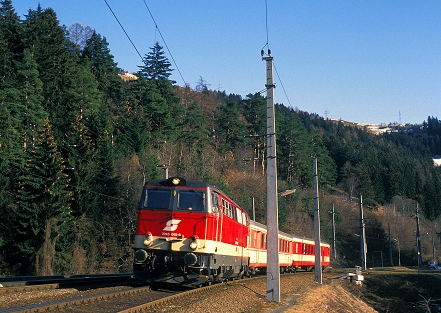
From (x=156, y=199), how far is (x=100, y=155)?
3379cm

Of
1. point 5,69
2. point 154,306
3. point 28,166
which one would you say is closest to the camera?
point 154,306

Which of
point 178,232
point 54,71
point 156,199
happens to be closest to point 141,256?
point 178,232

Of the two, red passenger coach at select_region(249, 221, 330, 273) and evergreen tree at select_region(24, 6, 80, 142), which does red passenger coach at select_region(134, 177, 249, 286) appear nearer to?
red passenger coach at select_region(249, 221, 330, 273)

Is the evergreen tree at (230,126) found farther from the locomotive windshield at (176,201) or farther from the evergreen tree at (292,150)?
the locomotive windshield at (176,201)

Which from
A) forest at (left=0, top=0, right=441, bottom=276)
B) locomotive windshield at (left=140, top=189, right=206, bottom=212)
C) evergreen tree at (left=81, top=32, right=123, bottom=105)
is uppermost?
evergreen tree at (left=81, top=32, right=123, bottom=105)

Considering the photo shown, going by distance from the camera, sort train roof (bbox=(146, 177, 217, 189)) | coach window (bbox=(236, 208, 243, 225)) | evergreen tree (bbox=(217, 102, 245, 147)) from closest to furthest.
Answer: train roof (bbox=(146, 177, 217, 189)), coach window (bbox=(236, 208, 243, 225)), evergreen tree (bbox=(217, 102, 245, 147))

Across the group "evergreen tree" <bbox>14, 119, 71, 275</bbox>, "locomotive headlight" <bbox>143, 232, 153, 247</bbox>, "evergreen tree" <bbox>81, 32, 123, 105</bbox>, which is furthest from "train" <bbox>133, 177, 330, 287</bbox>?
"evergreen tree" <bbox>81, 32, 123, 105</bbox>

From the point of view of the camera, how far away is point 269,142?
17.6 metres

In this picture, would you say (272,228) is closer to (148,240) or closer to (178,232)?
(178,232)

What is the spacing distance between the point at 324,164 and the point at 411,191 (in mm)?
40416

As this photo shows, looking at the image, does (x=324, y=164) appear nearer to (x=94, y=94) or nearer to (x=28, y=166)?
(x=94, y=94)

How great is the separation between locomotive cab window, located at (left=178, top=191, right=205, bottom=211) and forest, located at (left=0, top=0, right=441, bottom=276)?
3583 millimetres

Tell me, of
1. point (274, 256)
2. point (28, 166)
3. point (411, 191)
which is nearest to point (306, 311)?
point (274, 256)

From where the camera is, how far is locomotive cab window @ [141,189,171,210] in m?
17.4
